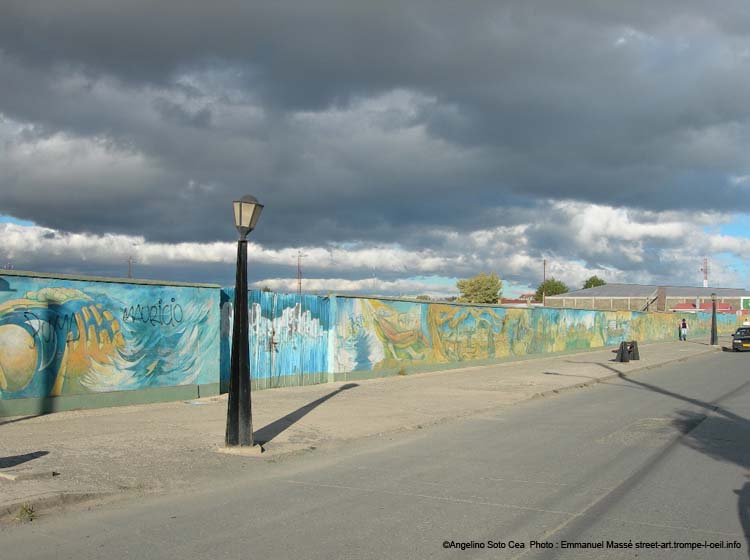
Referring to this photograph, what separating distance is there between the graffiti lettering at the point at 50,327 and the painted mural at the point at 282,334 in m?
3.71

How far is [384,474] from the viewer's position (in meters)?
8.20

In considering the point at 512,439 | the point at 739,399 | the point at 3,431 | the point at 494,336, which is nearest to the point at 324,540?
the point at 512,439

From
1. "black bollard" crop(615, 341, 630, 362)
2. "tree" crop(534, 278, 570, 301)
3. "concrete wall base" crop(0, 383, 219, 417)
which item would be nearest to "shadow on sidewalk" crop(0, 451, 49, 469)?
"concrete wall base" crop(0, 383, 219, 417)

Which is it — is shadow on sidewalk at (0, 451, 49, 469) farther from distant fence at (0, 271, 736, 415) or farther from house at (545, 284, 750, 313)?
house at (545, 284, 750, 313)

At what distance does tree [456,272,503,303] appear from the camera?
104500mm

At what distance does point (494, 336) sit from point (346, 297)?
10.7 m

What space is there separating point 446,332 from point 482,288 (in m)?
82.3

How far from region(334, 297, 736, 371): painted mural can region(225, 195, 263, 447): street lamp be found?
29.5 ft

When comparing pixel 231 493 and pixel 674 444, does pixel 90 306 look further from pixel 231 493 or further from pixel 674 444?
pixel 674 444

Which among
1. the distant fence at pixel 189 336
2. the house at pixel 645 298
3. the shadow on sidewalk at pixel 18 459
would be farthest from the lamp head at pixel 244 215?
the house at pixel 645 298

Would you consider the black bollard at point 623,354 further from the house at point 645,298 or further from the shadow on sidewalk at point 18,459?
the house at point 645,298

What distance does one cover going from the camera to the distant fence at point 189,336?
11367 millimetres

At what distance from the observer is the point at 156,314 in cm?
1347

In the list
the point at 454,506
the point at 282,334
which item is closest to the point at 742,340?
the point at 282,334
